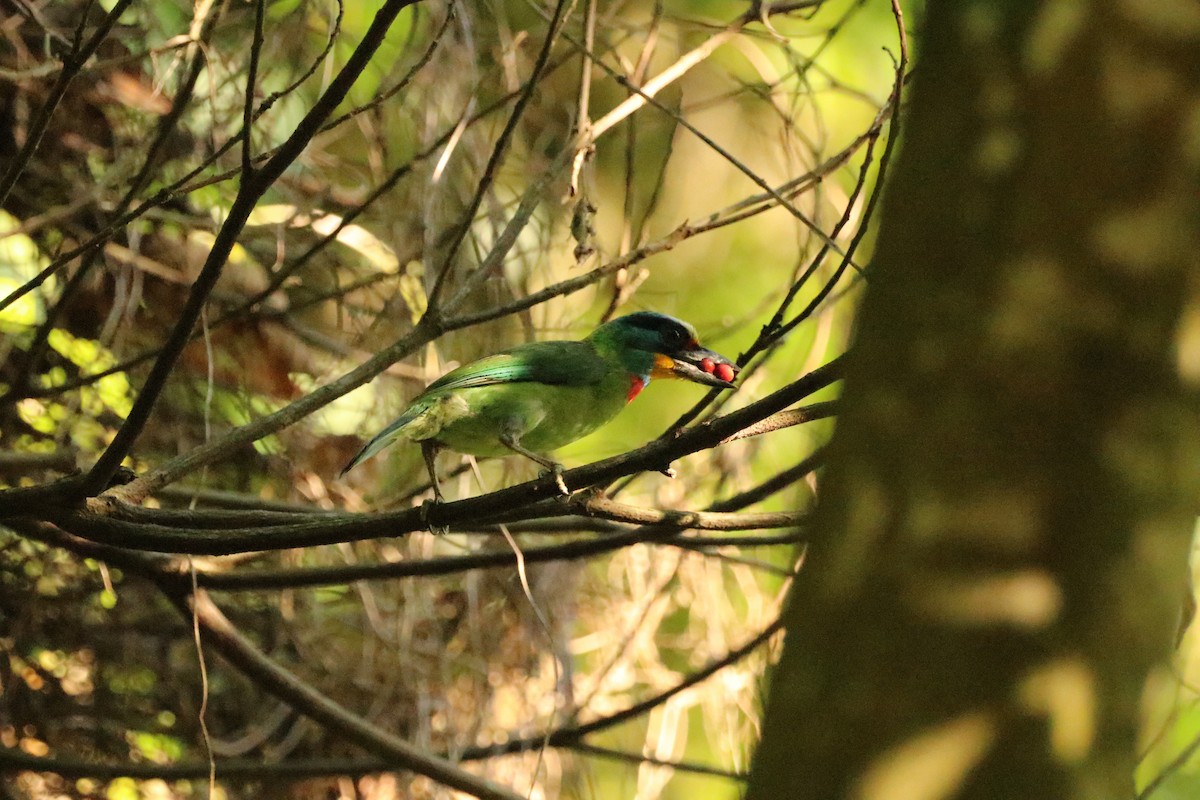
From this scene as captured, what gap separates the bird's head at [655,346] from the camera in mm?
4070

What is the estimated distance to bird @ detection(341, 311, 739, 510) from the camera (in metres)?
3.65

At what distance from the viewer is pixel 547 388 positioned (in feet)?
12.8

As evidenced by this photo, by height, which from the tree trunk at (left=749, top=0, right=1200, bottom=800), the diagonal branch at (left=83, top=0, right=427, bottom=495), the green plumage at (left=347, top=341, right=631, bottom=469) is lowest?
the tree trunk at (left=749, top=0, right=1200, bottom=800)

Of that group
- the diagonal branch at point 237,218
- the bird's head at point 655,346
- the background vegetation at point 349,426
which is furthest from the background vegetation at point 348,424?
the diagonal branch at point 237,218

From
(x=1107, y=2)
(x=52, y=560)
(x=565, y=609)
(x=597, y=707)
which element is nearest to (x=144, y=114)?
(x=52, y=560)

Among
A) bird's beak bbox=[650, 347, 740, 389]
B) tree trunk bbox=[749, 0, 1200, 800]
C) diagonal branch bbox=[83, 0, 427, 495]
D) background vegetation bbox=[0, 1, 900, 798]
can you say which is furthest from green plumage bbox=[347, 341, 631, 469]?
tree trunk bbox=[749, 0, 1200, 800]

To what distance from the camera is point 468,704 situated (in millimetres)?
4543

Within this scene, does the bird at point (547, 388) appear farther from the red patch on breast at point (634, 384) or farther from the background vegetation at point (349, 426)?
the background vegetation at point (349, 426)

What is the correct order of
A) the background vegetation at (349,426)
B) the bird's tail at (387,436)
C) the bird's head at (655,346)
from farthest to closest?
the bird's head at (655,346), the background vegetation at (349,426), the bird's tail at (387,436)

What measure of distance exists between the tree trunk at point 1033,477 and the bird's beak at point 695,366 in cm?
296

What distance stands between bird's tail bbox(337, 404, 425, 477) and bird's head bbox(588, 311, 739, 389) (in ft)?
2.46

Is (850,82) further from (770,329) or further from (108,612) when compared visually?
(108,612)

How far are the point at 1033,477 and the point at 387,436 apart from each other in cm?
283

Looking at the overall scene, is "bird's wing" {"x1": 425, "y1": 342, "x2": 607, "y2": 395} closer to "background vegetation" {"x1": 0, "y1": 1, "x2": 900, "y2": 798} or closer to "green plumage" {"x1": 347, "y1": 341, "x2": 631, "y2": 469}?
"green plumage" {"x1": 347, "y1": 341, "x2": 631, "y2": 469}
